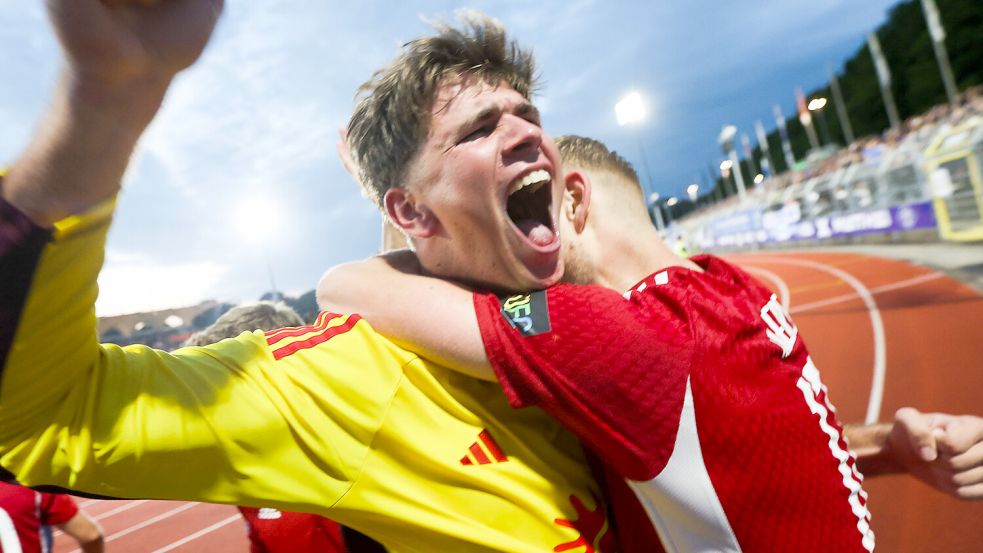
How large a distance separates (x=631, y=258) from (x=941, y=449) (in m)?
1.06

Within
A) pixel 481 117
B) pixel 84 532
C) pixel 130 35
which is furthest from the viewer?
pixel 84 532

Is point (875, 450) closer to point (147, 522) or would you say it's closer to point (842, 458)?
point (842, 458)

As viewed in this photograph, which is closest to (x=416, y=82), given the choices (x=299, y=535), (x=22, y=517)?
(x=299, y=535)

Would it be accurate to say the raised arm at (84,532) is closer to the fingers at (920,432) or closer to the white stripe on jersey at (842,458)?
the white stripe on jersey at (842,458)

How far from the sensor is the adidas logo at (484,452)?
1.32 metres

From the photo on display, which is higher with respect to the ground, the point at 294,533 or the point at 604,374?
the point at 604,374

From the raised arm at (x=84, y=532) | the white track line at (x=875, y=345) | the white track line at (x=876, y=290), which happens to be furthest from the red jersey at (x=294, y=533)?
the white track line at (x=876, y=290)

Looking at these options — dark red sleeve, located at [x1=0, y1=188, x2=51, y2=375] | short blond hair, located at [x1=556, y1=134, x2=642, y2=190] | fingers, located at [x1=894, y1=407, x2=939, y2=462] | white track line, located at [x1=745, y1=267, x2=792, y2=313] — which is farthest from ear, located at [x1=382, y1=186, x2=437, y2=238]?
white track line, located at [x1=745, y1=267, x2=792, y2=313]

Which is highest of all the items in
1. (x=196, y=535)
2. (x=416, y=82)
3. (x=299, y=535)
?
(x=416, y=82)

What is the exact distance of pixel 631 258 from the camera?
1.69 meters

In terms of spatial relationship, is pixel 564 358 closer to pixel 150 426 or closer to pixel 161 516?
pixel 150 426

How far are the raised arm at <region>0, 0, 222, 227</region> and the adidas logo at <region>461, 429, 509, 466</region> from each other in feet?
3.15

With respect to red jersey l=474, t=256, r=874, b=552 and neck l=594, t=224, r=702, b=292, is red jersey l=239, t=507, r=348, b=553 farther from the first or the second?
neck l=594, t=224, r=702, b=292

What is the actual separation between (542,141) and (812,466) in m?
1.11
